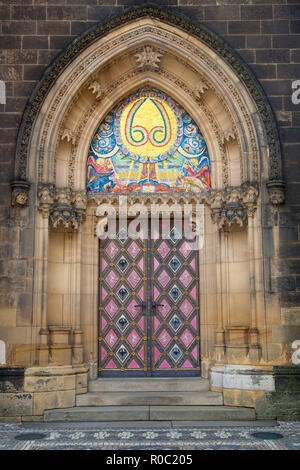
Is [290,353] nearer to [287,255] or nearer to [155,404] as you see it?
[287,255]

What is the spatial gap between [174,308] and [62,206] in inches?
106

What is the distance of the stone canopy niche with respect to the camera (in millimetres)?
9273

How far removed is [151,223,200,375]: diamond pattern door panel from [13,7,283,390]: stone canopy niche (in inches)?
8.7

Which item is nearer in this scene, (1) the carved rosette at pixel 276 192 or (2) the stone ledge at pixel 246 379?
(2) the stone ledge at pixel 246 379

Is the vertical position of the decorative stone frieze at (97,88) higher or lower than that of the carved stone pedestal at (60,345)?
higher

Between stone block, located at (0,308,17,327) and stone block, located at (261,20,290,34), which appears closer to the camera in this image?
stone block, located at (0,308,17,327)

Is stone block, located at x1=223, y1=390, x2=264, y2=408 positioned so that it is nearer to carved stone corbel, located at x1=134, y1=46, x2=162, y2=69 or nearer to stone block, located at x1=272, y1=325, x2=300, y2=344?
stone block, located at x1=272, y1=325, x2=300, y2=344

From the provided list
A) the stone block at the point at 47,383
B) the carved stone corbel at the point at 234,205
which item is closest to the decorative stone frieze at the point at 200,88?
the carved stone corbel at the point at 234,205

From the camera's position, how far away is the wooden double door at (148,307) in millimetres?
9859

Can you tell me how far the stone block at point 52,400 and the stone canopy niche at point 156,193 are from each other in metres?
0.51

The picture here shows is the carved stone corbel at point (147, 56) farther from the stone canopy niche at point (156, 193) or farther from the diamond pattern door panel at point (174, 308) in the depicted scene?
the diamond pattern door panel at point (174, 308)

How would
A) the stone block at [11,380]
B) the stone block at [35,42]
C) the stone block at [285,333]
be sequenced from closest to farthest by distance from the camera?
1. the stone block at [11,380]
2. the stone block at [285,333]
3. the stone block at [35,42]

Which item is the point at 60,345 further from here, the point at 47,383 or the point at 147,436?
the point at 147,436

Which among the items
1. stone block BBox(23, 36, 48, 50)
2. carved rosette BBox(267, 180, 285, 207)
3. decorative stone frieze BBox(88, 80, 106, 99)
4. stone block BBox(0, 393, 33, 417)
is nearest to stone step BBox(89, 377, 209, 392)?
stone block BBox(0, 393, 33, 417)
